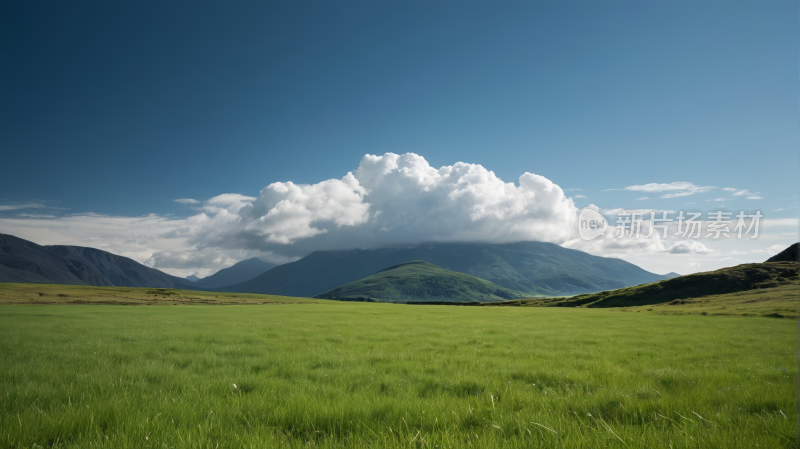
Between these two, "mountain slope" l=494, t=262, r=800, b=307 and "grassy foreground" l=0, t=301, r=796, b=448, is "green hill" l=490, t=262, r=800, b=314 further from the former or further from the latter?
"grassy foreground" l=0, t=301, r=796, b=448

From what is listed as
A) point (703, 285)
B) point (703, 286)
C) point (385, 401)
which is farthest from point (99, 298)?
point (703, 285)

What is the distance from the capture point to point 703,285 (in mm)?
116500

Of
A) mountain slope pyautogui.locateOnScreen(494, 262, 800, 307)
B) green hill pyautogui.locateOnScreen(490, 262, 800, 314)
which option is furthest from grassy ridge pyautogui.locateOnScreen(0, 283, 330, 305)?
mountain slope pyautogui.locateOnScreen(494, 262, 800, 307)

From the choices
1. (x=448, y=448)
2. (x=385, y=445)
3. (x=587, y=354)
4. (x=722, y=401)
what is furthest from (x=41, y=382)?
(x=587, y=354)

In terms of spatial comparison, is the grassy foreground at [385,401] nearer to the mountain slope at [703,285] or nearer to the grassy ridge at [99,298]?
the grassy ridge at [99,298]

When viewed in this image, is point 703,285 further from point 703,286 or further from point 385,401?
point 385,401

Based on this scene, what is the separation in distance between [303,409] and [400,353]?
6.93 metres

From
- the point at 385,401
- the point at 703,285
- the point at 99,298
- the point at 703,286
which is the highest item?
the point at 385,401

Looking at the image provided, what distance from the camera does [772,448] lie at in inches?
146

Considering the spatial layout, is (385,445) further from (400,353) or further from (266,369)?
(400,353)

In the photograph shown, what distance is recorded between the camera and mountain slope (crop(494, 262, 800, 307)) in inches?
4222

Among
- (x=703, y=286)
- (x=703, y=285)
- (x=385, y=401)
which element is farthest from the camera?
(x=703, y=285)

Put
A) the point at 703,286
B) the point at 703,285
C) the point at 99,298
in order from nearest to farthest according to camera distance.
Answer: the point at 99,298, the point at 703,286, the point at 703,285

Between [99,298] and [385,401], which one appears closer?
[385,401]
